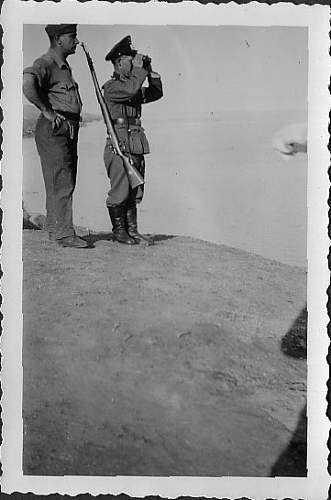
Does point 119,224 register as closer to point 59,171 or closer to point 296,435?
point 59,171

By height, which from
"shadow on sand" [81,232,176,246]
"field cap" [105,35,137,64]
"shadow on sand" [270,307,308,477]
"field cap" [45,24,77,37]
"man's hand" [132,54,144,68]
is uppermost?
"field cap" [45,24,77,37]

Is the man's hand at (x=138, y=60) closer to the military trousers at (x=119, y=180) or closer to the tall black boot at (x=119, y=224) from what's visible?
the military trousers at (x=119, y=180)

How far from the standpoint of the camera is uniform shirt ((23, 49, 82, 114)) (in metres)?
1.28

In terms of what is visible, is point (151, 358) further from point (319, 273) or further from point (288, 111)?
point (288, 111)

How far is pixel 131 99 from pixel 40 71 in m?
0.19

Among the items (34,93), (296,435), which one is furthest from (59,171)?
(296,435)

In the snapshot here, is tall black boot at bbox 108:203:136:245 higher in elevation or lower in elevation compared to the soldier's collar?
lower

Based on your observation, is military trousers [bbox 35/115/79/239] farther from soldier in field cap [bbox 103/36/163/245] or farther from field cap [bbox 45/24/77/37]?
field cap [bbox 45/24/77/37]

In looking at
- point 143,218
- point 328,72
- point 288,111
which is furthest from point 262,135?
point 143,218

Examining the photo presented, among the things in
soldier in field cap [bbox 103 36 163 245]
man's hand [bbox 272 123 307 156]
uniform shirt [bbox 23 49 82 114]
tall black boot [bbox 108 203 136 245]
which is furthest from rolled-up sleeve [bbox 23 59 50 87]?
man's hand [bbox 272 123 307 156]

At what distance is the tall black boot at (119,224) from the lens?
1.32m

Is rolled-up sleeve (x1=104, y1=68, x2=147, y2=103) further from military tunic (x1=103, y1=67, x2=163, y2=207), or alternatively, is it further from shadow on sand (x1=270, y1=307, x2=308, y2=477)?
shadow on sand (x1=270, y1=307, x2=308, y2=477)

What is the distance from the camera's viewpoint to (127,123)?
1.31 metres

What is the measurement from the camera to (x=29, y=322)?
1276mm
